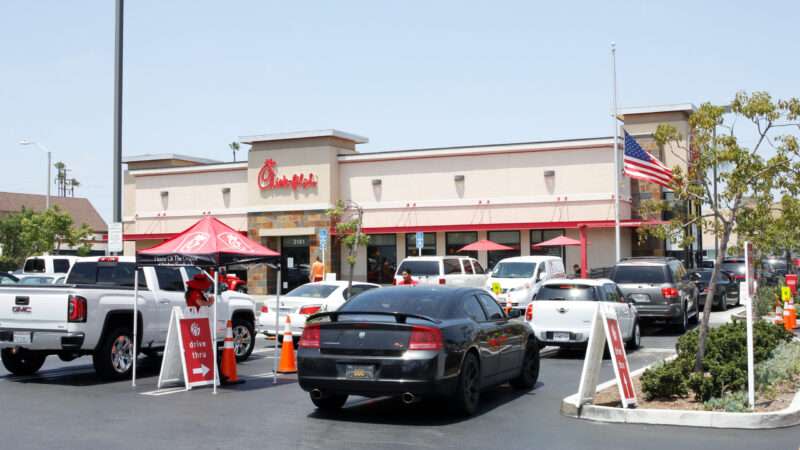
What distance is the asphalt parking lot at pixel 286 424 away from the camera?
9273 mm

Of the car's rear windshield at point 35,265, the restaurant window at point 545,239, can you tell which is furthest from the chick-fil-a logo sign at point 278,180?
the car's rear windshield at point 35,265

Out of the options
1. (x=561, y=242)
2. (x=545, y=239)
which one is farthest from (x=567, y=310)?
(x=545, y=239)

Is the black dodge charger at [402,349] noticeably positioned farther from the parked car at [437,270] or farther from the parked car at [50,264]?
the parked car at [50,264]

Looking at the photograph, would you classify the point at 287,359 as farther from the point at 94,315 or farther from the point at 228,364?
the point at 94,315

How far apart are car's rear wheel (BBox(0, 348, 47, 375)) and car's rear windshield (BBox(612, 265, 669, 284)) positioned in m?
13.8

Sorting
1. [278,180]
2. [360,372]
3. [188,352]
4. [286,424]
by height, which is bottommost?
[286,424]

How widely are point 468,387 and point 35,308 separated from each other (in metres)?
6.82

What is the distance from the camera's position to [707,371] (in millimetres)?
12641

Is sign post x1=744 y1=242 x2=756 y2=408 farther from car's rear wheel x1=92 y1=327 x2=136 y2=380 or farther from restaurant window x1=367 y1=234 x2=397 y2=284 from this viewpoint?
restaurant window x1=367 y1=234 x2=397 y2=284

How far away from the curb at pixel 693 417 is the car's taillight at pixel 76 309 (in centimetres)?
727

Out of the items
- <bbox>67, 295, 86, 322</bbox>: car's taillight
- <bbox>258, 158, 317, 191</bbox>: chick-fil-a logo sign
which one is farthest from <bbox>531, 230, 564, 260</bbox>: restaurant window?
<bbox>67, 295, 86, 322</bbox>: car's taillight

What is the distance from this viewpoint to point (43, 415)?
10875mm

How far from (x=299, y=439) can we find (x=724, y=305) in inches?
948

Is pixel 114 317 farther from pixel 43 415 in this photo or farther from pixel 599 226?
pixel 599 226
